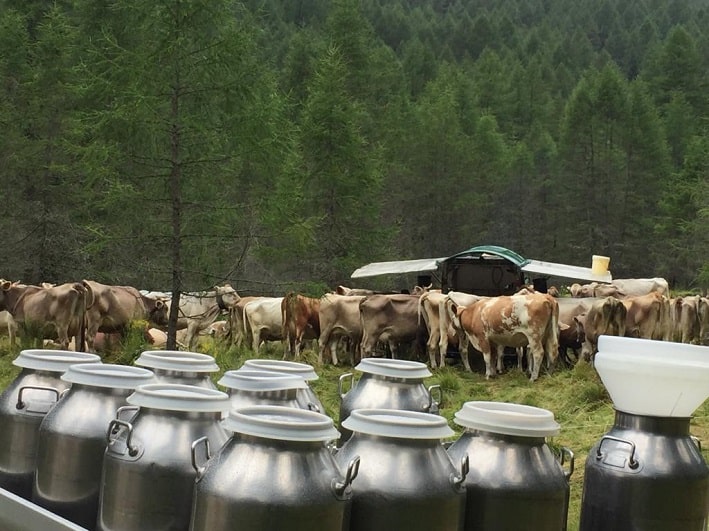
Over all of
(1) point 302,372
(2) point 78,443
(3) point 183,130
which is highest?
(3) point 183,130

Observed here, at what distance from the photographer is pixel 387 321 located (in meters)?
16.9

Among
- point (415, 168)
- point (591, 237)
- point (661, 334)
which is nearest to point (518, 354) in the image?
point (661, 334)

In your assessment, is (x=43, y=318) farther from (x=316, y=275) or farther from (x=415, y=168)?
(x=415, y=168)

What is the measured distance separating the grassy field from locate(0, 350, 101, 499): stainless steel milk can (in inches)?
179

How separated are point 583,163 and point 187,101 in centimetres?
3593

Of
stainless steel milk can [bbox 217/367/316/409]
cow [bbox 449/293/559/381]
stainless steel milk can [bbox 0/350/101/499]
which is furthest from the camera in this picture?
cow [bbox 449/293/559/381]

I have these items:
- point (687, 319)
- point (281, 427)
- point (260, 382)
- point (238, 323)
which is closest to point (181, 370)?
point (260, 382)

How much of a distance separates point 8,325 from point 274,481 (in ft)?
47.8

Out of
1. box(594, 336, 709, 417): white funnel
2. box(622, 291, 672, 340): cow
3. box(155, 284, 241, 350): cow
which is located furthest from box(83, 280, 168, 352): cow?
box(594, 336, 709, 417): white funnel

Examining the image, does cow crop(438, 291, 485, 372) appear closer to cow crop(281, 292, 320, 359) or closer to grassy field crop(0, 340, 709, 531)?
grassy field crop(0, 340, 709, 531)

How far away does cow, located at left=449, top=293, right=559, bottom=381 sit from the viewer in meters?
15.0

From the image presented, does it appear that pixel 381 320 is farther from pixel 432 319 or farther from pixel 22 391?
pixel 22 391

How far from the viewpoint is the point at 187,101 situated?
14.3m

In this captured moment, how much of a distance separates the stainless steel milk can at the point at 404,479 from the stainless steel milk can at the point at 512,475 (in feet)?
0.68
